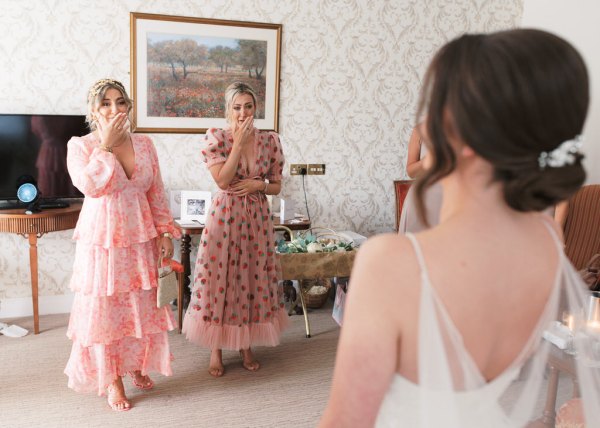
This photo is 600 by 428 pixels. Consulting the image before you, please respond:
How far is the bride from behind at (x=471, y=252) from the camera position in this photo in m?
0.74

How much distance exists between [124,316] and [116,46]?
2.09m

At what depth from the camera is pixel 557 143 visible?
2.54 feet

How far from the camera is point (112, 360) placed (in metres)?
2.65

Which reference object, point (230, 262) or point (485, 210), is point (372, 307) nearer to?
point (485, 210)

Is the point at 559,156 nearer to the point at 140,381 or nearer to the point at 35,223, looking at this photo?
the point at 140,381

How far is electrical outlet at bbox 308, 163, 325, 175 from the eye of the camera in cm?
442

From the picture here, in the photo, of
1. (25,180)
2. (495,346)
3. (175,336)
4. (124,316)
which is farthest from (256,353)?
(495,346)

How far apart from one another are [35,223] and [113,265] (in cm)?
117

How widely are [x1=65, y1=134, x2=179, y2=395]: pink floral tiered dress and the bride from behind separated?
192 centimetres

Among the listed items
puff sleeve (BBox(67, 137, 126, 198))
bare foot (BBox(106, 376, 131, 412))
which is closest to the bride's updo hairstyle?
puff sleeve (BBox(67, 137, 126, 198))

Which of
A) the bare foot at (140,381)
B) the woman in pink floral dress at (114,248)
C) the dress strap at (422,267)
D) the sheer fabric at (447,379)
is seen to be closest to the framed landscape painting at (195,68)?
the woman in pink floral dress at (114,248)

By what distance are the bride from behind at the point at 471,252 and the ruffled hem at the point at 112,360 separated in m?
2.03

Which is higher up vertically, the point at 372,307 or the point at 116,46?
the point at 116,46

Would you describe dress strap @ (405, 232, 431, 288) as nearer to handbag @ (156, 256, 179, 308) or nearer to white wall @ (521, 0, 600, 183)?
handbag @ (156, 256, 179, 308)
